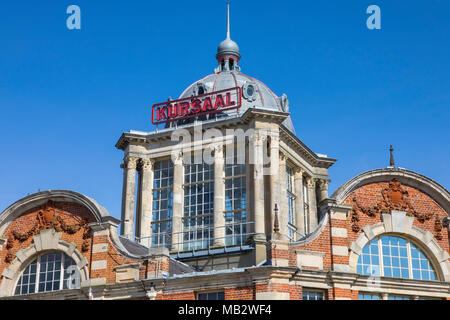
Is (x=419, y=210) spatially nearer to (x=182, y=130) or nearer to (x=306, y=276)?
(x=306, y=276)

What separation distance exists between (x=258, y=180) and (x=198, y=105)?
23.9 ft

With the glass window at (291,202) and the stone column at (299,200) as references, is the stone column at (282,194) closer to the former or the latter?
the glass window at (291,202)

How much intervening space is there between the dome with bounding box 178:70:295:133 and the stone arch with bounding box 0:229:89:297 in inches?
744

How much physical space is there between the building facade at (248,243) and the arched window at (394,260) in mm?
41

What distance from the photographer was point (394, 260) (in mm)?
30484

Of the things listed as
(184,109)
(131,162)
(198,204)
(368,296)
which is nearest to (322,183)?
(198,204)

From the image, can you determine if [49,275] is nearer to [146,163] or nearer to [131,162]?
[131,162]

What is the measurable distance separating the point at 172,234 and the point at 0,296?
43.6 feet

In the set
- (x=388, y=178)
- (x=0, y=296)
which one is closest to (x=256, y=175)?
(x=388, y=178)

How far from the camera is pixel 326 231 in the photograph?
2988 cm

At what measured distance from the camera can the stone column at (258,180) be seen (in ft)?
141

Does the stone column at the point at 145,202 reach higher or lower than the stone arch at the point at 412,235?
higher

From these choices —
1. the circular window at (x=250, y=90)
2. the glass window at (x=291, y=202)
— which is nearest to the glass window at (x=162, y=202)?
the circular window at (x=250, y=90)

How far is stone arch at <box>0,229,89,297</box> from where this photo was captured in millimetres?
32438
